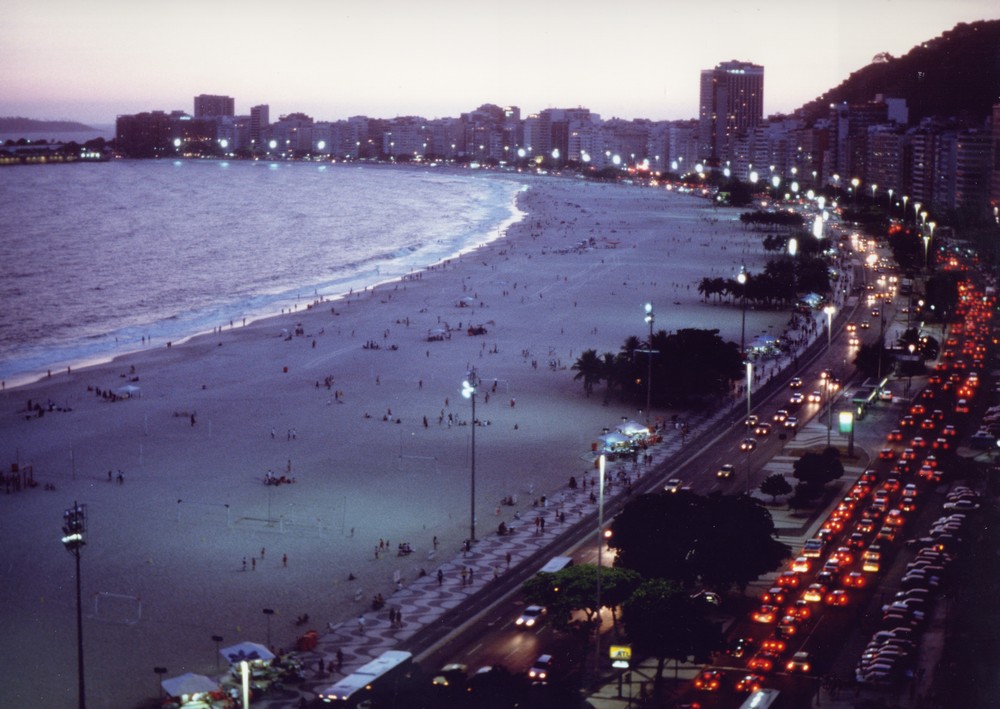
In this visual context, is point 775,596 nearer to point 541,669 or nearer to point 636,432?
point 541,669

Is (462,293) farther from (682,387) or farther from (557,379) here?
(682,387)

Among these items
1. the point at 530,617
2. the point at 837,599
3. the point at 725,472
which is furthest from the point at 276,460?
the point at 837,599

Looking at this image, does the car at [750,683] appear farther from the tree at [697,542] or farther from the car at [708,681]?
the tree at [697,542]

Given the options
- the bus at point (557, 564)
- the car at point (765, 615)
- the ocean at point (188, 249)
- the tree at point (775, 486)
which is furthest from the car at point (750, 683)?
the ocean at point (188, 249)

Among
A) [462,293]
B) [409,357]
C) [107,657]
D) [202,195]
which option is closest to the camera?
[107,657]

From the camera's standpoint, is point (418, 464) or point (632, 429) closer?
point (418, 464)

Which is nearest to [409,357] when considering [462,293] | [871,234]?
[462,293]
